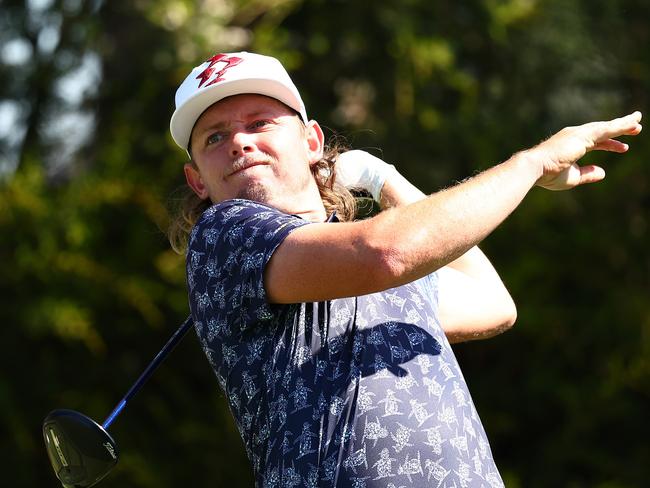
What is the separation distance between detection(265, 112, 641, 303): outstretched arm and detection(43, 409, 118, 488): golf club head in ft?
2.00

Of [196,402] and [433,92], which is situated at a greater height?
[433,92]

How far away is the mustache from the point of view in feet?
8.39

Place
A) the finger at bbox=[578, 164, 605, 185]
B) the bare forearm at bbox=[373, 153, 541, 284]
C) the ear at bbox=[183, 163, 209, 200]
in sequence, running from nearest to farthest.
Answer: the bare forearm at bbox=[373, 153, 541, 284]
the finger at bbox=[578, 164, 605, 185]
the ear at bbox=[183, 163, 209, 200]

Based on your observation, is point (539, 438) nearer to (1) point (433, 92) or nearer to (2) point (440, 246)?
(1) point (433, 92)

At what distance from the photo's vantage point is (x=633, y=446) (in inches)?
243

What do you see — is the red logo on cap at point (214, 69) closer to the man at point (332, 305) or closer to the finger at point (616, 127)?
the man at point (332, 305)

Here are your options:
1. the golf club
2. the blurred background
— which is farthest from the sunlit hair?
the blurred background

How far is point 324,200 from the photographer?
2885mm

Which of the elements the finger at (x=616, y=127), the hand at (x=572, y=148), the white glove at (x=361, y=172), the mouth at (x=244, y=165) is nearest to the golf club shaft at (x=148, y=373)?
the mouth at (x=244, y=165)

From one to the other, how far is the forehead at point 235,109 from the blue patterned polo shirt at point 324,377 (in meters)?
0.27

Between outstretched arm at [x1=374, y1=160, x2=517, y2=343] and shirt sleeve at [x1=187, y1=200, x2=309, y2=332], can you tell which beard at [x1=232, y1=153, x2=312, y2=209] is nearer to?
shirt sleeve at [x1=187, y1=200, x2=309, y2=332]

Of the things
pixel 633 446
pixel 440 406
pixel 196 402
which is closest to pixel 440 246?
pixel 440 406

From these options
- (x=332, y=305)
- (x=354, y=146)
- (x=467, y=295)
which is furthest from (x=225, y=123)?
(x=354, y=146)

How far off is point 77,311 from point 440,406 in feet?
14.9
